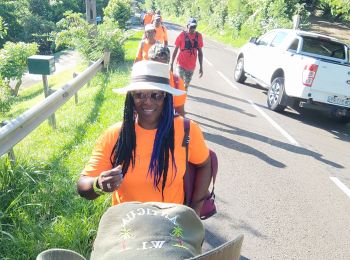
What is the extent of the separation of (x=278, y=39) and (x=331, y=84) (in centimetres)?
285

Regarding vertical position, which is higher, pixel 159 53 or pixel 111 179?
pixel 159 53

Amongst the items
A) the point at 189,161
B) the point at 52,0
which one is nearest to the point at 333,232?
the point at 189,161

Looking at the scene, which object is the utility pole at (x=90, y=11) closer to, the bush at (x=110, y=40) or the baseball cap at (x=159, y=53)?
the bush at (x=110, y=40)

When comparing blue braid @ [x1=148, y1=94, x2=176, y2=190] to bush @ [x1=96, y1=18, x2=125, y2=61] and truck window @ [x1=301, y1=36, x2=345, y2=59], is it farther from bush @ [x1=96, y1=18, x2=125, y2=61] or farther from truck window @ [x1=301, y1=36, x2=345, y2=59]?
bush @ [x1=96, y1=18, x2=125, y2=61]

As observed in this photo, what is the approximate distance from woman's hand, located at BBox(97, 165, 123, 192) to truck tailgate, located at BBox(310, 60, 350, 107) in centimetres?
711

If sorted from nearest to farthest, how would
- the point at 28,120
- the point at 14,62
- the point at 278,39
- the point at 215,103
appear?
the point at 28,120, the point at 215,103, the point at 278,39, the point at 14,62

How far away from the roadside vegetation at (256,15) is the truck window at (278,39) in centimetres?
1218

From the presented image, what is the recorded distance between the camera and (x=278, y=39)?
10.7 meters

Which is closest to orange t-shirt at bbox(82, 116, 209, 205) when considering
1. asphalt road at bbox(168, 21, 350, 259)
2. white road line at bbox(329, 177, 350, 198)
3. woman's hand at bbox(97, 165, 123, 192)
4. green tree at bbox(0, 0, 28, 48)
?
woman's hand at bbox(97, 165, 123, 192)

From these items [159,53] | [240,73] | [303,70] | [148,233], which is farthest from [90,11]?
[148,233]

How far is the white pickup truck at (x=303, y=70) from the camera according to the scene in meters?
8.30

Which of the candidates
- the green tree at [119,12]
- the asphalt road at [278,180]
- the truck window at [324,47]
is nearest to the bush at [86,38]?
the asphalt road at [278,180]

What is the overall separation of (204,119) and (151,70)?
5989 millimetres

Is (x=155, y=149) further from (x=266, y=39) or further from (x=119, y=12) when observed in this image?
(x=119, y=12)
